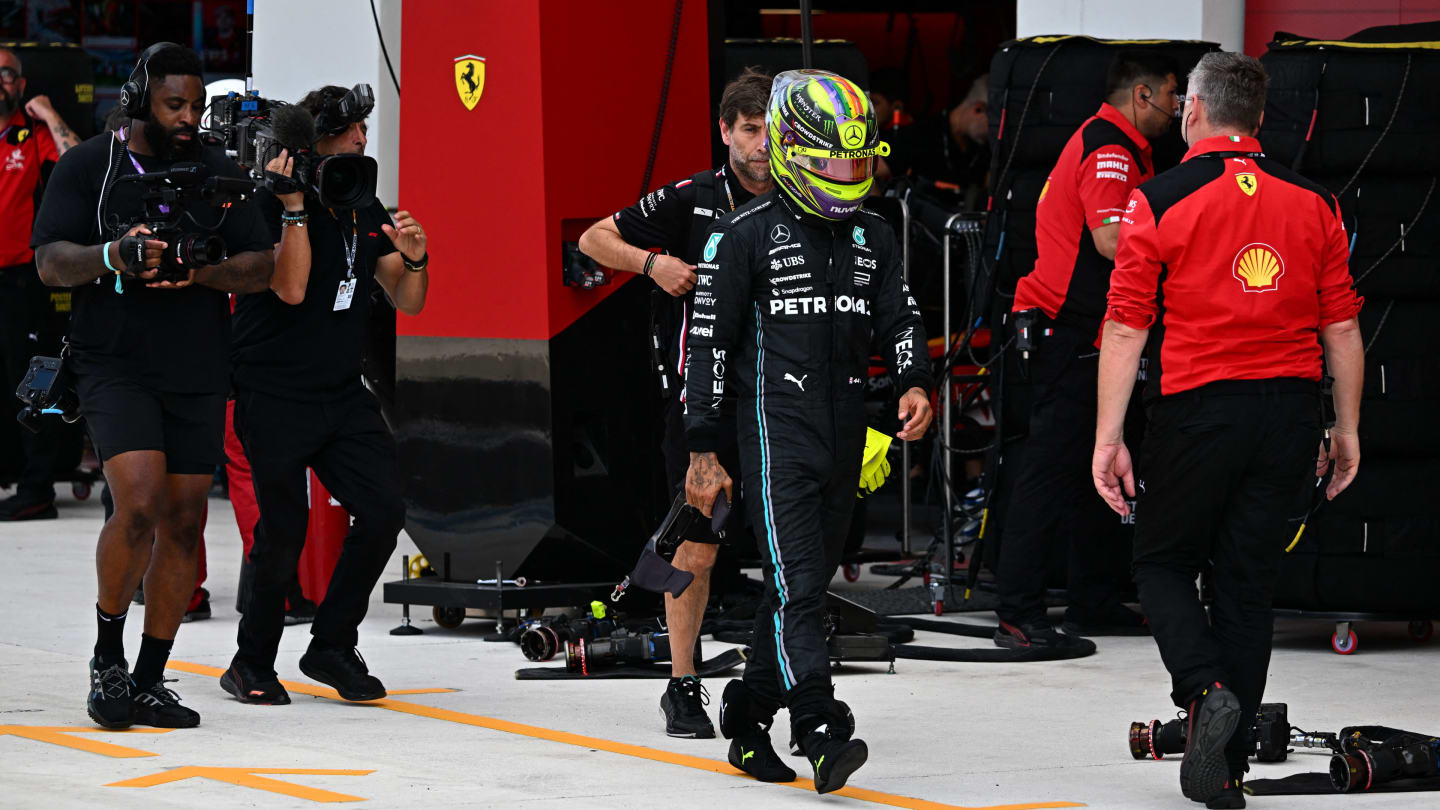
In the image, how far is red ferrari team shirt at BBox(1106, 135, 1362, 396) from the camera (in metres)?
5.69

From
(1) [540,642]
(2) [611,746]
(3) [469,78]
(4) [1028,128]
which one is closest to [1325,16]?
(4) [1028,128]

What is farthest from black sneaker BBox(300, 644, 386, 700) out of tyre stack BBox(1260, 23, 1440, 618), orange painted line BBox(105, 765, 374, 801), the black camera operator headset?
tyre stack BBox(1260, 23, 1440, 618)

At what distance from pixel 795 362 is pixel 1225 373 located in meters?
1.15

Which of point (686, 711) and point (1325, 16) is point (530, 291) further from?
point (1325, 16)

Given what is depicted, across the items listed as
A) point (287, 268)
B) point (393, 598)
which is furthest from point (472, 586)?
point (287, 268)

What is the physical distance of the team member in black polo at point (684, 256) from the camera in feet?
21.9

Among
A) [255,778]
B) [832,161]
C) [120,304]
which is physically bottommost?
[255,778]

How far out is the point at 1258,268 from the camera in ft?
18.7

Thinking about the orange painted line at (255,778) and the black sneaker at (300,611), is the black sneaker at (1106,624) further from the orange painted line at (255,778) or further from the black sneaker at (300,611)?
the orange painted line at (255,778)

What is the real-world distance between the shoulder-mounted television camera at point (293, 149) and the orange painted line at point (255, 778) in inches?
78.9

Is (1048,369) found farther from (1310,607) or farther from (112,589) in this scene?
(112,589)

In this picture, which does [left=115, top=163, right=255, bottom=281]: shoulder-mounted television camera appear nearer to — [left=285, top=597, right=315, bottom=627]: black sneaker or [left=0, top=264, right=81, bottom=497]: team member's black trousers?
[left=285, top=597, right=315, bottom=627]: black sneaker

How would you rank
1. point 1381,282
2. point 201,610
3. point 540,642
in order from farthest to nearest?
point 201,610 → point 1381,282 → point 540,642

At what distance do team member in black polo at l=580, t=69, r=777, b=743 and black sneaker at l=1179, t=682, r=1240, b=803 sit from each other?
1.59 m
